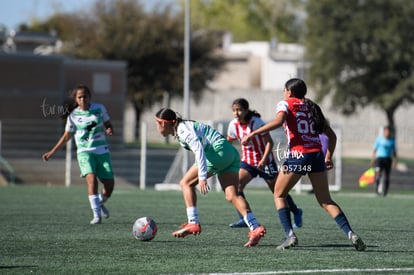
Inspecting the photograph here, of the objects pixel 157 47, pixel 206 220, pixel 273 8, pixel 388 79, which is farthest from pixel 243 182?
pixel 273 8

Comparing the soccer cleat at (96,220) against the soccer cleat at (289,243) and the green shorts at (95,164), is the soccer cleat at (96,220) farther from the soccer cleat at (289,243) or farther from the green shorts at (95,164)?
the soccer cleat at (289,243)

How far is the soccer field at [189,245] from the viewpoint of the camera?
9.49 meters

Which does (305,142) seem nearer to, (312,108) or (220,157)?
(312,108)

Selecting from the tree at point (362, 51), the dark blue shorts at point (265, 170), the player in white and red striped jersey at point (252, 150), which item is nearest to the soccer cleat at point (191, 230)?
the player in white and red striped jersey at point (252, 150)

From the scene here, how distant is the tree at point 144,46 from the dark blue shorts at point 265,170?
4362cm

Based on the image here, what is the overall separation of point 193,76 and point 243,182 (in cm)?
4507

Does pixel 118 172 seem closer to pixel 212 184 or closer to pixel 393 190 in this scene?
pixel 212 184

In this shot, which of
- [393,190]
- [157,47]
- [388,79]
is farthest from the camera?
[157,47]

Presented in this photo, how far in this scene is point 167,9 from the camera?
6188 cm

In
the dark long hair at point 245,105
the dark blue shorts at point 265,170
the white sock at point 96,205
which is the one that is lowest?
the white sock at point 96,205

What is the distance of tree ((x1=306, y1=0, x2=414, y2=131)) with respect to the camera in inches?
1901

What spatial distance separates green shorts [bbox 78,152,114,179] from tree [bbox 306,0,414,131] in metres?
34.5

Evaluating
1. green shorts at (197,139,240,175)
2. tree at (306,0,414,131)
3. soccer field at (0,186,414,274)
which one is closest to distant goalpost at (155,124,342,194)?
Answer: soccer field at (0,186,414,274)

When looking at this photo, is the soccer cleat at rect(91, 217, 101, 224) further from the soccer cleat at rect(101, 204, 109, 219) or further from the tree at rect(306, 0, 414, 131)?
the tree at rect(306, 0, 414, 131)
